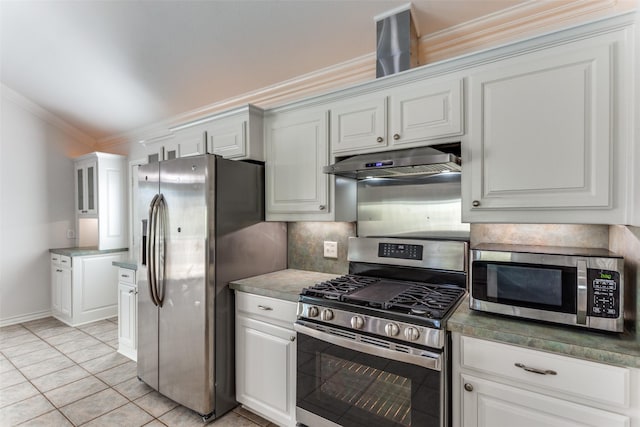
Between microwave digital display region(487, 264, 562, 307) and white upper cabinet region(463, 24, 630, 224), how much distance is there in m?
0.25

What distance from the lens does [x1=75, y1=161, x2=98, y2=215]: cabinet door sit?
450 centimetres

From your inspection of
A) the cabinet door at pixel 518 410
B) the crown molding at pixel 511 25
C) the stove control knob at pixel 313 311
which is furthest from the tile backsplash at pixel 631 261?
the stove control knob at pixel 313 311

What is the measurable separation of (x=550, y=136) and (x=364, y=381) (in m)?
1.47

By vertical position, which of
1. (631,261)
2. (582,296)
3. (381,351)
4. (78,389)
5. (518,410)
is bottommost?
(78,389)

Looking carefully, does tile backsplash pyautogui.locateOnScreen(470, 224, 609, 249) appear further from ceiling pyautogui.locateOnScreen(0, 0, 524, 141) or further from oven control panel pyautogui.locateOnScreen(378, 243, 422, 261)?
ceiling pyautogui.locateOnScreen(0, 0, 524, 141)

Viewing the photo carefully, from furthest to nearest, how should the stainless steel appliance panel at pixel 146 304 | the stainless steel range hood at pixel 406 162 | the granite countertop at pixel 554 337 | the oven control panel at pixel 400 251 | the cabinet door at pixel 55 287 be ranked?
the cabinet door at pixel 55 287 → the stainless steel appliance panel at pixel 146 304 → the oven control panel at pixel 400 251 → the stainless steel range hood at pixel 406 162 → the granite countertop at pixel 554 337

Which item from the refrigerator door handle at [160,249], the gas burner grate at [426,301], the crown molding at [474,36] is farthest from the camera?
the refrigerator door handle at [160,249]

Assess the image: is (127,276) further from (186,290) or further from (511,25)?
(511,25)

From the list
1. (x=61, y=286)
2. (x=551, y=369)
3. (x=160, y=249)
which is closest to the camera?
(x=551, y=369)

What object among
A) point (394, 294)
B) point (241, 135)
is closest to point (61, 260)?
point (241, 135)

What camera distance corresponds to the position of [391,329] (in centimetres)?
153

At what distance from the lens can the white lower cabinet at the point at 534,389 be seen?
116cm

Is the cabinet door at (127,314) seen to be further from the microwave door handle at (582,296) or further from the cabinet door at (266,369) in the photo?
the microwave door handle at (582,296)

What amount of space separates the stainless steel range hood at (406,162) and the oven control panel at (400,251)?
0.49 metres
